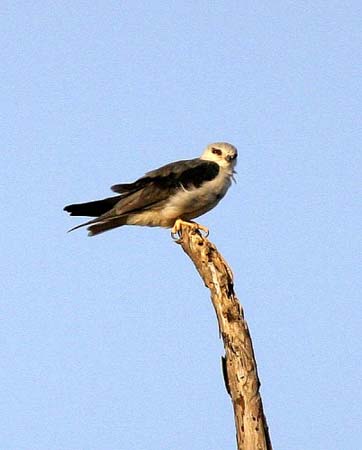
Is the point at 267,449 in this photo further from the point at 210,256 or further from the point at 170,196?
the point at 170,196

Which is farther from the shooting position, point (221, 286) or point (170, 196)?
point (170, 196)

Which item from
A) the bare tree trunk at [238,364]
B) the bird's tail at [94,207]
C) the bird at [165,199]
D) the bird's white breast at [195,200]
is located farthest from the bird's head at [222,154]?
the bare tree trunk at [238,364]

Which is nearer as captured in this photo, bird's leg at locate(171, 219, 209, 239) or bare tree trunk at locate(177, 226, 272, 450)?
bare tree trunk at locate(177, 226, 272, 450)

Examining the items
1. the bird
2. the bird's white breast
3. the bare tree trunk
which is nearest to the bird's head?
the bird

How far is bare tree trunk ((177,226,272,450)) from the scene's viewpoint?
310 inches

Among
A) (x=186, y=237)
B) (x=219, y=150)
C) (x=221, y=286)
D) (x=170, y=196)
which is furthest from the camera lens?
(x=219, y=150)

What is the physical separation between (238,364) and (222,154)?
4045 mm

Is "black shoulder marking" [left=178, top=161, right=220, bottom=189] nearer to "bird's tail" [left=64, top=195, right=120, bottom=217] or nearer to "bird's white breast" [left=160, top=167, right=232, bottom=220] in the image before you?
"bird's white breast" [left=160, top=167, right=232, bottom=220]

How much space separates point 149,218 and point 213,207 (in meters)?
0.73

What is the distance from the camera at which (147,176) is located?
36.3ft

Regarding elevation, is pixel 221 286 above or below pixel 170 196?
below

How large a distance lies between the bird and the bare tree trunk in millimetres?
2000

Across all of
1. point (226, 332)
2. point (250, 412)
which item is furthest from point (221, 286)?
point (250, 412)

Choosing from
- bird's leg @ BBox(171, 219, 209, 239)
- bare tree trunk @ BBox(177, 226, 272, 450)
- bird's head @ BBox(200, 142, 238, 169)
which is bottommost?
bare tree trunk @ BBox(177, 226, 272, 450)
